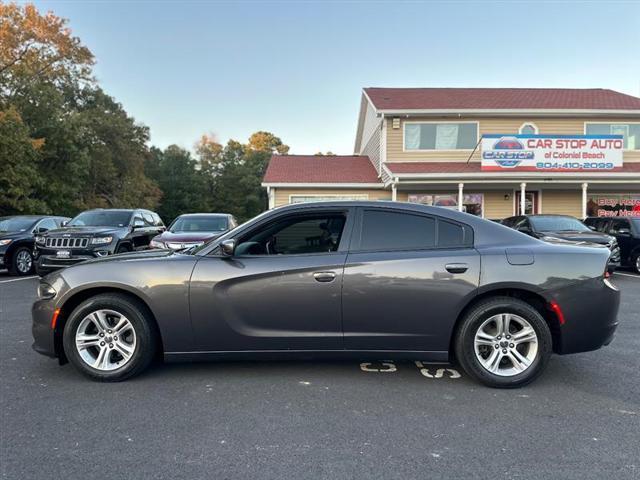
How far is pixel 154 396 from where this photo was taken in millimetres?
3523

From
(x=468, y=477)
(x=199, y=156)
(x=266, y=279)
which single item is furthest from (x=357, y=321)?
(x=199, y=156)

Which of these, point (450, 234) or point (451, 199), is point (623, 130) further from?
point (450, 234)

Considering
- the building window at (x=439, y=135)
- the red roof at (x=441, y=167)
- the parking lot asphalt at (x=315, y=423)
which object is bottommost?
the parking lot asphalt at (x=315, y=423)

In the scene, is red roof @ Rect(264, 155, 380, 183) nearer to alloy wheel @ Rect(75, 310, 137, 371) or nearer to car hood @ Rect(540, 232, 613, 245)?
car hood @ Rect(540, 232, 613, 245)

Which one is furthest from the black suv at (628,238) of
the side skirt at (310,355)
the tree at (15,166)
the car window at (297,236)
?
the tree at (15,166)

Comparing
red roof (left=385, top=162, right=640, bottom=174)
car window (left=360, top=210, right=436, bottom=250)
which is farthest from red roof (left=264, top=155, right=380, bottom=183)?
car window (left=360, top=210, right=436, bottom=250)

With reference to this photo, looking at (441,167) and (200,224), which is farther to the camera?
(441,167)

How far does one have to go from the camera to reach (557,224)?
37.4 feet

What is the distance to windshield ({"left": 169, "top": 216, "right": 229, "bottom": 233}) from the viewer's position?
34.6 ft

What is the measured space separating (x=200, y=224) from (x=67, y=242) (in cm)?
283

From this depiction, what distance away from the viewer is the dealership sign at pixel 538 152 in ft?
56.0

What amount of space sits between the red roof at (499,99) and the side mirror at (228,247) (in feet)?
51.7

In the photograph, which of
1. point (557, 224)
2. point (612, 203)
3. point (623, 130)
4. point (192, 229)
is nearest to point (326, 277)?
point (192, 229)

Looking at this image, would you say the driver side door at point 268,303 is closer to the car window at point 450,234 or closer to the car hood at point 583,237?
the car window at point 450,234
